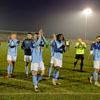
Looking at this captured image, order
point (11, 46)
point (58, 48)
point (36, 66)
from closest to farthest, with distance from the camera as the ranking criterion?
point (36, 66), point (58, 48), point (11, 46)

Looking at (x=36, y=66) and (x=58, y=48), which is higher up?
(x=58, y=48)

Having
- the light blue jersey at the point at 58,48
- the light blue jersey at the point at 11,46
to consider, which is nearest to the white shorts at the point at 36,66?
the light blue jersey at the point at 58,48

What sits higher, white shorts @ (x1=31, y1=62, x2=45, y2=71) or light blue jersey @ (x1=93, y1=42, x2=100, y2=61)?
light blue jersey @ (x1=93, y1=42, x2=100, y2=61)

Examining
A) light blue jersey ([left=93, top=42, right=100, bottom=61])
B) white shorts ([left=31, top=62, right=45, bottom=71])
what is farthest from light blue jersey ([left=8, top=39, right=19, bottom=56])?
light blue jersey ([left=93, top=42, right=100, bottom=61])

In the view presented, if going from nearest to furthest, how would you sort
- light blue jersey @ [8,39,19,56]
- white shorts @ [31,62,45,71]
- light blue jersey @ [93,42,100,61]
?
white shorts @ [31,62,45,71] → light blue jersey @ [93,42,100,61] → light blue jersey @ [8,39,19,56]

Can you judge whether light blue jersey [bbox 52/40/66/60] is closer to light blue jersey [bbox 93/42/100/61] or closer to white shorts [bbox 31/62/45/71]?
white shorts [bbox 31/62/45/71]

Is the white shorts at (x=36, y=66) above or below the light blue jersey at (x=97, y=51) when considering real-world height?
below

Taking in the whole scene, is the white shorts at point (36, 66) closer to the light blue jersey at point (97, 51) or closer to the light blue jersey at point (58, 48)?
the light blue jersey at point (58, 48)

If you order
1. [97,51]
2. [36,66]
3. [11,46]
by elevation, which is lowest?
[36,66]

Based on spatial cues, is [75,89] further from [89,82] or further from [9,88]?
[9,88]

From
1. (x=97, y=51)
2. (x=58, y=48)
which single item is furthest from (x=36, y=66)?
(x=97, y=51)

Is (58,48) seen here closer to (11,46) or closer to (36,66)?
(36,66)

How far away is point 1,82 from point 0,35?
2294 inches

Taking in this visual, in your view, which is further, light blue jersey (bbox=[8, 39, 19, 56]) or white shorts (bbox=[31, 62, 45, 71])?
light blue jersey (bbox=[8, 39, 19, 56])
